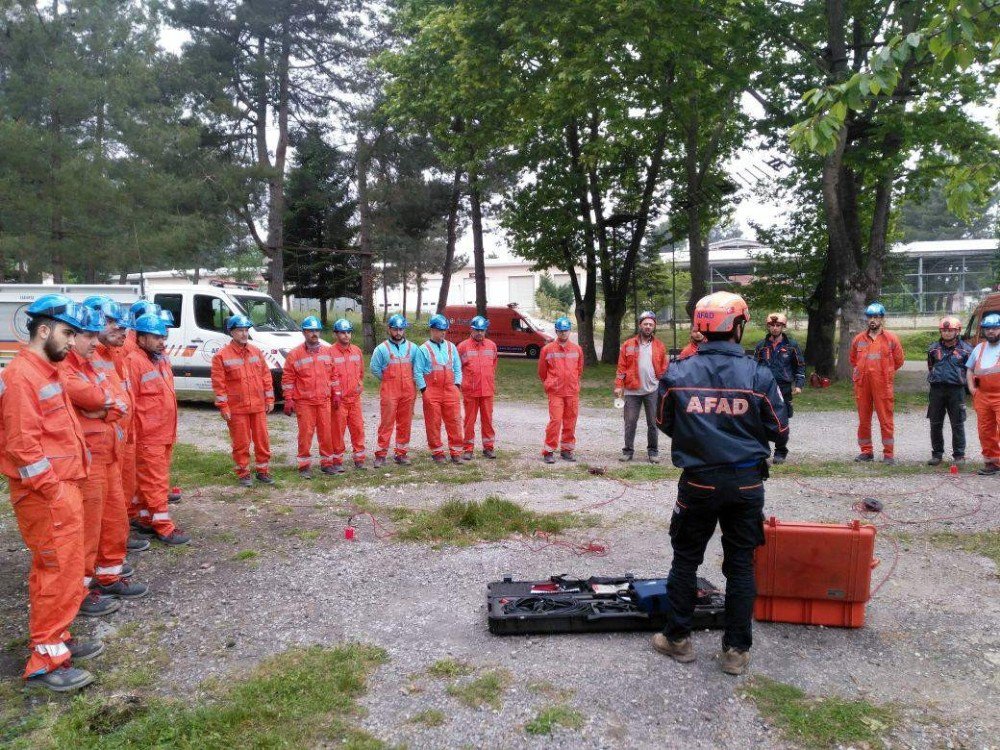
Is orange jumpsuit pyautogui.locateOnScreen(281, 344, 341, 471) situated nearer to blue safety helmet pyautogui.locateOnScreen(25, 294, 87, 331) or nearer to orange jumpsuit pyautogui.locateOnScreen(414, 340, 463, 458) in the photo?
orange jumpsuit pyautogui.locateOnScreen(414, 340, 463, 458)

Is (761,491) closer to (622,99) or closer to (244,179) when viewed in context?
(622,99)

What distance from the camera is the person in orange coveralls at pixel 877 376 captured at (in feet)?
28.9

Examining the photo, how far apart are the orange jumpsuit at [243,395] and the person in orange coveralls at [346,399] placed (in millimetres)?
899

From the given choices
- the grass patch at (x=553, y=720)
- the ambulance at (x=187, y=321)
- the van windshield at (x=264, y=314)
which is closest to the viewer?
the grass patch at (x=553, y=720)

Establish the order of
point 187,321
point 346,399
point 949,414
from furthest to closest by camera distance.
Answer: point 187,321, point 949,414, point 346,399

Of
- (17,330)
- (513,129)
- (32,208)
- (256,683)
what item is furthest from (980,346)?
(32,208)

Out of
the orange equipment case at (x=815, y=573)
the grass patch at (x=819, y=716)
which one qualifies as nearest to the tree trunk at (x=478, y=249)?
the orange equipment case at (x=815, y=573)

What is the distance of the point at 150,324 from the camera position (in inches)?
243

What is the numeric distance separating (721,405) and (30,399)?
3686 millimetres

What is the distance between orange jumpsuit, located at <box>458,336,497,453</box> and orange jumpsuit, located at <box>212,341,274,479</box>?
2.61 metres

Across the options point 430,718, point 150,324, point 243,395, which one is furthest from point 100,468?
point 243,395

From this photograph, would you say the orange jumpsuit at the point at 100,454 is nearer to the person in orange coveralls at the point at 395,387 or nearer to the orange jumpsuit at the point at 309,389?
the orange jumpsuit at the point at 309,389

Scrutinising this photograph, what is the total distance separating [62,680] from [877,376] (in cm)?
898

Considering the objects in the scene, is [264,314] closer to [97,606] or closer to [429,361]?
[429,361]
